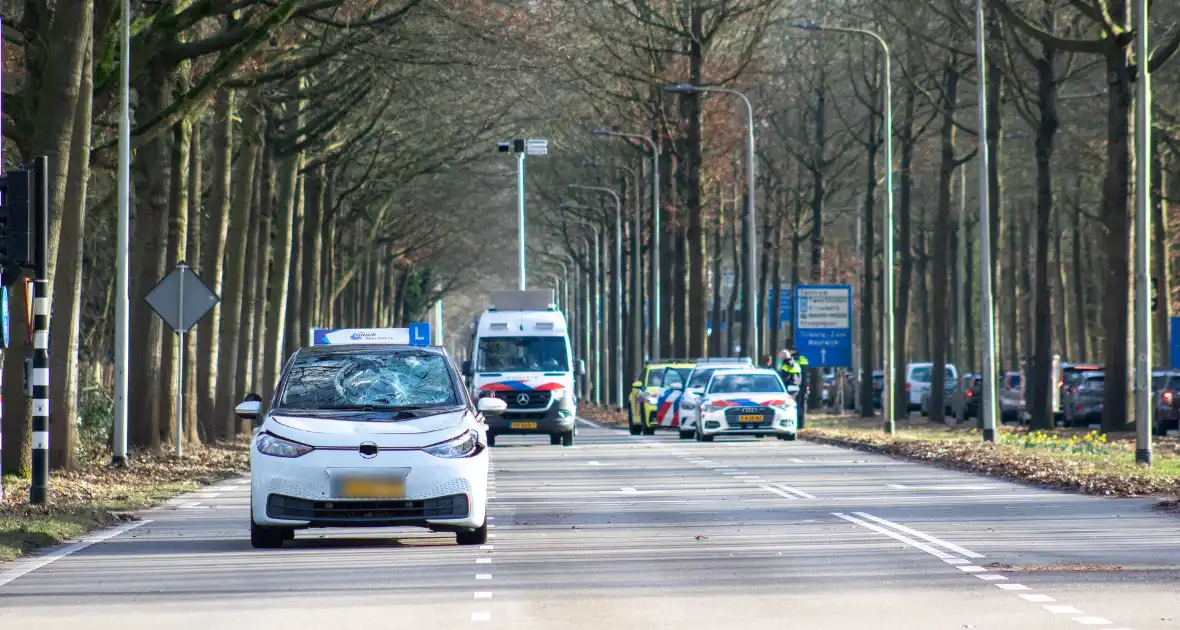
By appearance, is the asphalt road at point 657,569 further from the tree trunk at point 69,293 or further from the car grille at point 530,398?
the car grille at point 530,398

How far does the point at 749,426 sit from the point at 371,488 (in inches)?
945

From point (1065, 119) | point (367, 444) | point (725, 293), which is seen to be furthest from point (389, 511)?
point (725, 293)

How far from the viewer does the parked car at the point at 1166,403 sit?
139 ft

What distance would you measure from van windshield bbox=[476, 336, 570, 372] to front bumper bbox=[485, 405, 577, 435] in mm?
940

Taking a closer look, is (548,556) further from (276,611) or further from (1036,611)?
(1036,611)

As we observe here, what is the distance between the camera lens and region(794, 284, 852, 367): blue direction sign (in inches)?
1800

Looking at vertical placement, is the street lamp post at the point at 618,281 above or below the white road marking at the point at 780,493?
above

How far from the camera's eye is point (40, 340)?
1786 centimetres

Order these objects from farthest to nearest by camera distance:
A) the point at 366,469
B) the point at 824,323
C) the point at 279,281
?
the point at 824,323 → the point at 279,281 → the point at 366,469

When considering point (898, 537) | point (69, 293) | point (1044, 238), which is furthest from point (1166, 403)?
point (898, 537)

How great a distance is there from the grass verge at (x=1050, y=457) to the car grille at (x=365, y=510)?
30.2ft

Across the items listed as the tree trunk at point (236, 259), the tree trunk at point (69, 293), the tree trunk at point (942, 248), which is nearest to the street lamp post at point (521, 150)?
the tree trunk at point (942, 248)

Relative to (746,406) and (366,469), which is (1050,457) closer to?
(746,406)

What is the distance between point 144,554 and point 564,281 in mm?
103139
